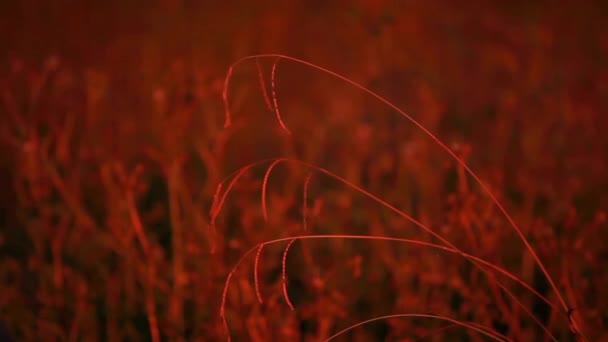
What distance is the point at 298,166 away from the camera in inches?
78.0

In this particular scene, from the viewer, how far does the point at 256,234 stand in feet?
5.57

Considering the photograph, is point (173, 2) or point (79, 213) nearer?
point (79, 213)

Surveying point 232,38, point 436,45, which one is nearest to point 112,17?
point 232,38

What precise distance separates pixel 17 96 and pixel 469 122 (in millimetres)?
1588

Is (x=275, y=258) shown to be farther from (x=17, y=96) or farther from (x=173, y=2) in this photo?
Result: (x=173, y=2)

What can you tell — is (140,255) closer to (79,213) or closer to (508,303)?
(79,213)

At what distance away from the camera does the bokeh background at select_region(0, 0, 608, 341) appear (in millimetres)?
1472

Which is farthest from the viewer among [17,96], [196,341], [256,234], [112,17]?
[112,17]

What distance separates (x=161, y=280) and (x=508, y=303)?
2.64ft

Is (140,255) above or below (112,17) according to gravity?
below

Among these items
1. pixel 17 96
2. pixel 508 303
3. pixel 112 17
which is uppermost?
pixel 112 17

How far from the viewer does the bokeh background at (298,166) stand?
1472 millimetres

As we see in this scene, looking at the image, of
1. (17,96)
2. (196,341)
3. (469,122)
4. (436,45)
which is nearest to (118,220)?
(196,341)

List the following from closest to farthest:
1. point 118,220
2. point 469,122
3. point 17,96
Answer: point 118,220 < point 17,96 < point 469,122
